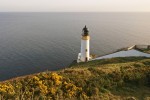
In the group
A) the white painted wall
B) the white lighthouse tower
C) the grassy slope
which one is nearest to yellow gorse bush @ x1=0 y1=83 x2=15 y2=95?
the grassy slope

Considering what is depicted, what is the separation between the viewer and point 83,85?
11.2 m

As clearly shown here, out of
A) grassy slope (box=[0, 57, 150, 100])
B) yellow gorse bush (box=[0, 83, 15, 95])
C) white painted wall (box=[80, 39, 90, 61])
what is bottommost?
white painted wall (box=[80, 39, 90, 61])

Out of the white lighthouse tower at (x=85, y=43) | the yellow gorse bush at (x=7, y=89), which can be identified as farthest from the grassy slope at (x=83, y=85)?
the white lighthouse tower at (x=85, y=43)

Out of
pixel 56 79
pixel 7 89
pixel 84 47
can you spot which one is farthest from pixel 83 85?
pixel 84 47

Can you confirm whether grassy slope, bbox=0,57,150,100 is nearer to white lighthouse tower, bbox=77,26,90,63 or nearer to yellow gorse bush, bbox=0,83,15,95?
yellow gorse bush, bbox=0,83,15,95

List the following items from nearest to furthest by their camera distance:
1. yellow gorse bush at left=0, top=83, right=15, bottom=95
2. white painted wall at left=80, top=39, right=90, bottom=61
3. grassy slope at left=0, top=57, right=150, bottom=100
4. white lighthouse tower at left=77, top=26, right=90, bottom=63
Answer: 1. yellow gorse bush at left=0, top=83, right=15, bottom=95
2. grassy slope at left=0, top=57, right=150, bottom=100
3. white lighthouse tower at left=77, top=26, right=90, bottom=63
4. white painted wall at left=80, top=39, right=90, bottom=61

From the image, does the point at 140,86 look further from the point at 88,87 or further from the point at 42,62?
the point at 42,62

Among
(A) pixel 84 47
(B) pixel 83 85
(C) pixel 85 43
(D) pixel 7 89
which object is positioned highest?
(D) pixel 7 89

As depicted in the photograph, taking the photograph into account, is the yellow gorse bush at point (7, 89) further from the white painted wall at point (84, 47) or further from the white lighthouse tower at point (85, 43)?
the white painted wall at point (84, 47)

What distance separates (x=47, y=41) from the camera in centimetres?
7181

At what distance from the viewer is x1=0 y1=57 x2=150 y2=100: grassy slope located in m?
9.81

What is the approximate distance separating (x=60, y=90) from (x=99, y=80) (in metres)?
2.86

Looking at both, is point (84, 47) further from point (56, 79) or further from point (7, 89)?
point (7, 89)

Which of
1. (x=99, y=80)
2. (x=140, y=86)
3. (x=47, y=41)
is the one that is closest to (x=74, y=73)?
(x=99, y=80)
